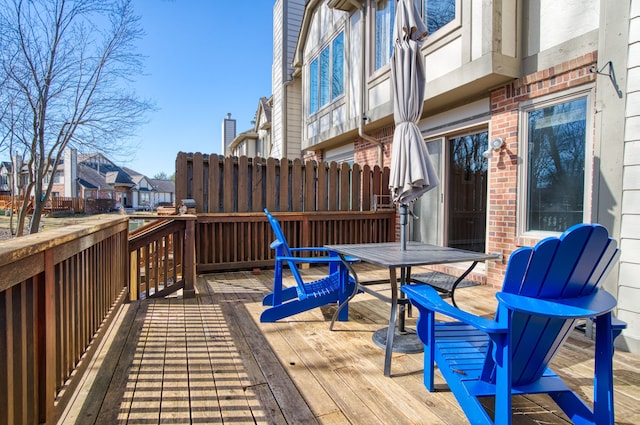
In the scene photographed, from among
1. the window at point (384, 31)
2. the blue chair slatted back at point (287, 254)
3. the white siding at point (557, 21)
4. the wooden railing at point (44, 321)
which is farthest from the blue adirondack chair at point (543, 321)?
the window at point (384, 31)

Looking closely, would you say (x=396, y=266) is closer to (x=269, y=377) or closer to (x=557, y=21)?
(x=269, y=377)

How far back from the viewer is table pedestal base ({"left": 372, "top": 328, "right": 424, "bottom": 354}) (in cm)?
261

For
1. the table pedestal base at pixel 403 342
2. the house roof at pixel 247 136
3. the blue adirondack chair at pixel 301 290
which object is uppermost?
the house roof at pixel 247 136

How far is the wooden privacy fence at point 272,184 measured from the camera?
5152 millimetres

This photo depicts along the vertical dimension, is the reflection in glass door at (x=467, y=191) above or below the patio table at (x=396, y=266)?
above

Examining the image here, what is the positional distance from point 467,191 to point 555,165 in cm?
222

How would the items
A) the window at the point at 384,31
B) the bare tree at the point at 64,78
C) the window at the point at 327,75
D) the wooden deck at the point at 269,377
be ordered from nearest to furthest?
the wooden deck at the point at 269,377
the window at the point at 384,31
the bare tree at the point at 64,78
the window at the point at 327,75

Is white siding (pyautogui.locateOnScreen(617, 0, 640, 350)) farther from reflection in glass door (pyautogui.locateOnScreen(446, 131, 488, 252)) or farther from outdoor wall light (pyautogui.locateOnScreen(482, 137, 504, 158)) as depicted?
reflection in glass door (pyautogui.locateOnScreen(446, 131, 488, 252))

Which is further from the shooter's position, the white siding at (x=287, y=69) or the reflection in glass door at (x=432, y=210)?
the white siding at (x=287, y=69)

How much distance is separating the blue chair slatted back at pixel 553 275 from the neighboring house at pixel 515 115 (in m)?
1.78

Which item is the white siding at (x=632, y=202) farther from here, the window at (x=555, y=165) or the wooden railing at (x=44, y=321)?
the wooden railing at (x=44, y=321)

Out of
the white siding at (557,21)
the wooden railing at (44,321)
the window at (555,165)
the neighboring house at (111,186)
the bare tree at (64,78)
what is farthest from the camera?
the neighboring house at (111,186)

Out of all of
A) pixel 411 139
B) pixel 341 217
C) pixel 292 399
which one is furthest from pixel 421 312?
pixel 341 217

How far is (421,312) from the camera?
1.90m
